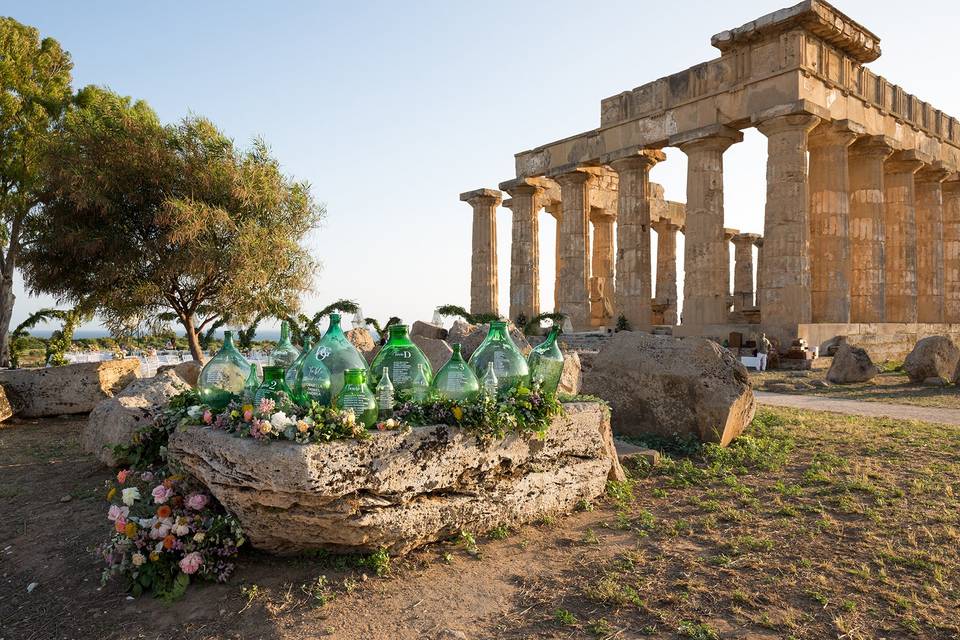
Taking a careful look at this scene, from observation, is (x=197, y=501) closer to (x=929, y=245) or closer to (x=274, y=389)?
(x=274, y=389)

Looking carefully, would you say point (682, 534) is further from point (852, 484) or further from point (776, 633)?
point (852, 484)

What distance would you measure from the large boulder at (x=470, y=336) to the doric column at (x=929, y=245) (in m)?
25.6

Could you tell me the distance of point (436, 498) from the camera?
397cm

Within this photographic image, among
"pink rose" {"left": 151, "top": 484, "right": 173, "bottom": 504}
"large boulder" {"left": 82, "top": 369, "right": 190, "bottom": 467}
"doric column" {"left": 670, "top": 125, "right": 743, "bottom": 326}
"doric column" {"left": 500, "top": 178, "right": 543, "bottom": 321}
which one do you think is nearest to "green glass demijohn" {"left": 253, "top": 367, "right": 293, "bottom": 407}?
"pink rose" {"left": 151, "top": 484, "right": 173, "bottom": 504}

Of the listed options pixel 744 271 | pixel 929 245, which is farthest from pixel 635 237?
pixel 744 271

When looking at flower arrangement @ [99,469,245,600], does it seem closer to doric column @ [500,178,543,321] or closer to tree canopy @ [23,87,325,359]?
tree canopy @ [23,87,325,359]

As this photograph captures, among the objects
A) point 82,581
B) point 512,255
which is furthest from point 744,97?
point 82,581

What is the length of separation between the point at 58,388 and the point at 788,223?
19.1 meters

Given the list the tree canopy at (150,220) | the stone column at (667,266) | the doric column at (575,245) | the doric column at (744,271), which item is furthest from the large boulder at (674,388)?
the doric column at (744,271)

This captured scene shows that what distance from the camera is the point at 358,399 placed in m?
3.75

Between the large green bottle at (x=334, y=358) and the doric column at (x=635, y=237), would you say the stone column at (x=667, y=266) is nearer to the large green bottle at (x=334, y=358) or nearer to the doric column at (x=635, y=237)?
the doric column at (x=635, y=237)

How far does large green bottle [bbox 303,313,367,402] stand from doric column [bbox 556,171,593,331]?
21.8 meters

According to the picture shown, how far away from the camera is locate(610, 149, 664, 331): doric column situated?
23.8 meters

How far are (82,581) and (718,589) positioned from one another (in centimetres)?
379
